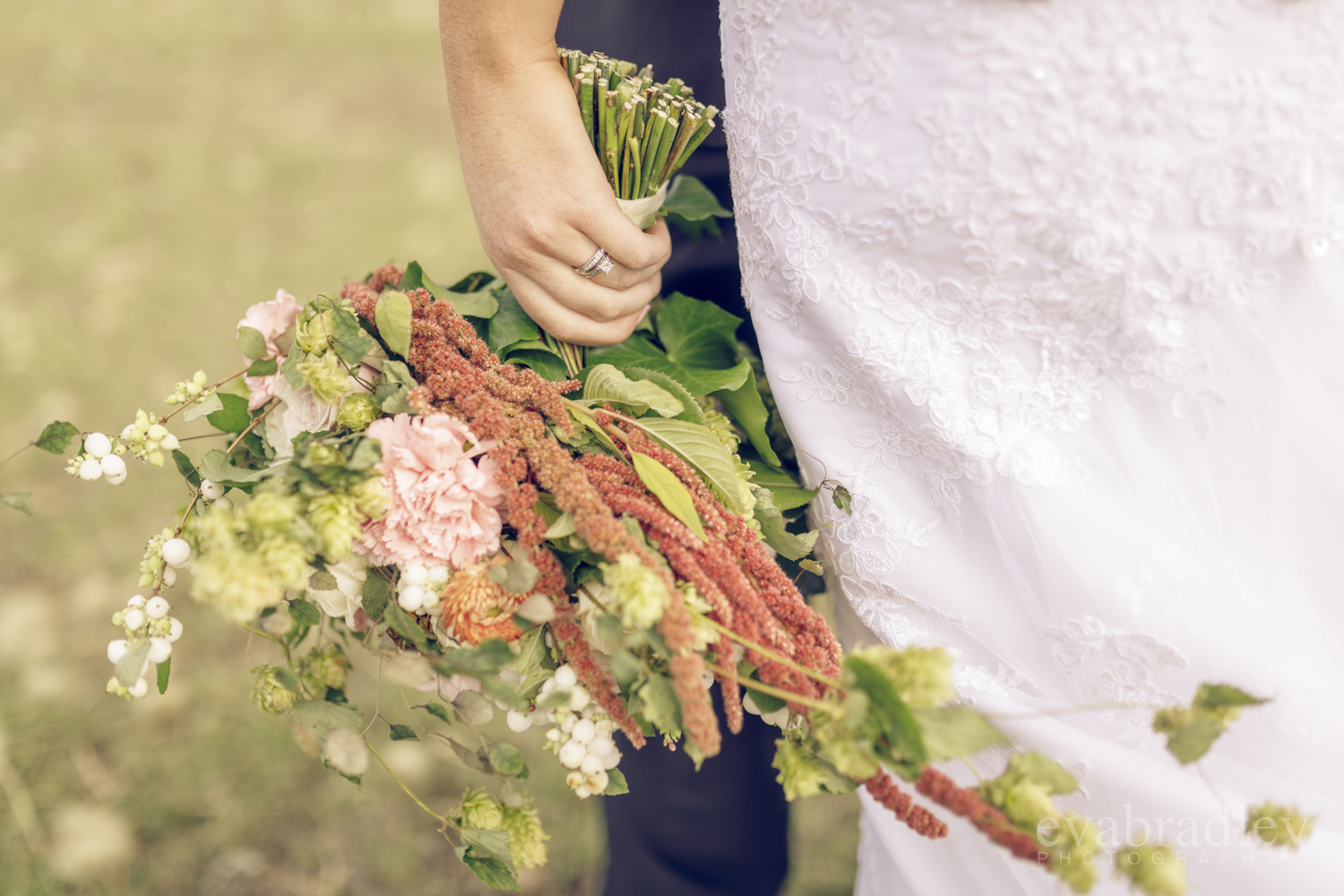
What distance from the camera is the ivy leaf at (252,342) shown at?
0.81m

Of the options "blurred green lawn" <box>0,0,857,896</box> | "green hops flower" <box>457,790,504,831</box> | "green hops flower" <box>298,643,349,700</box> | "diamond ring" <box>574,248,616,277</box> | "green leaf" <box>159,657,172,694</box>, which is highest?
"diamond ring" <box>574,248,616,277</box>

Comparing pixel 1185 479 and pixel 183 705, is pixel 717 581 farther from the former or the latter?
pixel 183 705

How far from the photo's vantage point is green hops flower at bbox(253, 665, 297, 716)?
793 millimetres

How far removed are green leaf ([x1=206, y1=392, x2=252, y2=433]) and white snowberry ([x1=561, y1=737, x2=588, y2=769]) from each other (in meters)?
0.47

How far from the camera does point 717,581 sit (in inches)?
26.4

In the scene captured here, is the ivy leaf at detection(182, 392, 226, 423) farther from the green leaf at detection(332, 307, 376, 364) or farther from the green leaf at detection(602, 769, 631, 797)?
the green leaf at detection(602, 769, 631, 797)

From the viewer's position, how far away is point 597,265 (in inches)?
34.1

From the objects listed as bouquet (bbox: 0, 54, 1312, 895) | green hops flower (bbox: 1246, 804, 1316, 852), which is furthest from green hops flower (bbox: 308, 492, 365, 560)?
green hops flower (bbox: 1246, 804, 1316, 852)

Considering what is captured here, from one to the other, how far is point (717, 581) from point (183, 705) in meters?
1.69

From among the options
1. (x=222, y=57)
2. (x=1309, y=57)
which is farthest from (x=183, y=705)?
(x=222, y=57)

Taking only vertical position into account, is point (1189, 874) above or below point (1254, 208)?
below

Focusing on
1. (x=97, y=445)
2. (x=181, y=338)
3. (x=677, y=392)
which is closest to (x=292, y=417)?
(x=97, y=445)

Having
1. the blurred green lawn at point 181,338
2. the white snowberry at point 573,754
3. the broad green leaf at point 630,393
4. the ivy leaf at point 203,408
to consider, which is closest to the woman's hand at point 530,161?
the broad green leaf at point 630,393

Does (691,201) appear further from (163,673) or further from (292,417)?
(163,673)
